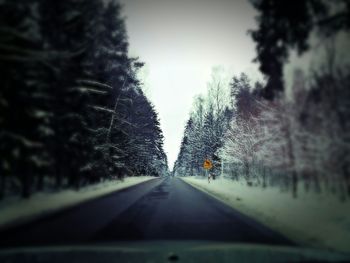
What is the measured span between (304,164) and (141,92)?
38.5 m

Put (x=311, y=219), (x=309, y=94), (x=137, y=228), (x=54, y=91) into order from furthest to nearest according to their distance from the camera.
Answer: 1. (x=54, y=91)
2. (x=309, y=94)
3. (x=311, y=219)
4. (x=137, y=228)

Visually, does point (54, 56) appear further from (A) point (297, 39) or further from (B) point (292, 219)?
(B) point (292, 219)

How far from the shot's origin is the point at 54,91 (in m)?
17.3

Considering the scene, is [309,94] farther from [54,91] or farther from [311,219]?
[54,91]

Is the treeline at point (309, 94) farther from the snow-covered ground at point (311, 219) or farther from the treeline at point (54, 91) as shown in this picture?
the treeline at point (54, 91)

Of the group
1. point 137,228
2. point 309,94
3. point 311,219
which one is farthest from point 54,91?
point 311,219

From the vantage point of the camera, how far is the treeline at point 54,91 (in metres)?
11.2

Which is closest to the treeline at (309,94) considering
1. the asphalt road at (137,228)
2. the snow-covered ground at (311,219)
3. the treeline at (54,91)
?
the snow-covered ground at (311,219)

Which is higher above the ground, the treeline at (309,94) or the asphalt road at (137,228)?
the treeline at (309,94)

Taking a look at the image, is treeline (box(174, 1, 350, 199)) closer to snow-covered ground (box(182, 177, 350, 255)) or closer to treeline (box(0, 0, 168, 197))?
snow-covered ground (box(182, 177, 350, 255))

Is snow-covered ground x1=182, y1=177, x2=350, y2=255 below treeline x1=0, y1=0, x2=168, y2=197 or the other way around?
below

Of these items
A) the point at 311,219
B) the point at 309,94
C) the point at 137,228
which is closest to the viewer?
the point at 137,228

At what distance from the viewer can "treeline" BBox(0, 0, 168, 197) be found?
11234 millimetres

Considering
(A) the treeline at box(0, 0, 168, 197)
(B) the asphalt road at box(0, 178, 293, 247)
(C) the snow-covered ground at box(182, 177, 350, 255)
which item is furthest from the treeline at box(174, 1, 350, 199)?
(A) the treeline at box(0, 0, 168, 197)
